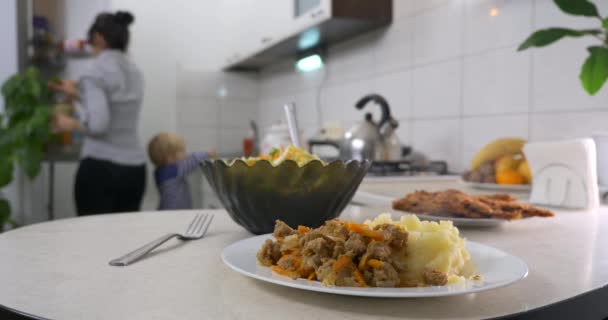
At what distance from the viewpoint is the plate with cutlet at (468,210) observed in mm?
838

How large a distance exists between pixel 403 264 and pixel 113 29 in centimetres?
238

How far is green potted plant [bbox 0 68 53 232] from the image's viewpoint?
2.96 metres

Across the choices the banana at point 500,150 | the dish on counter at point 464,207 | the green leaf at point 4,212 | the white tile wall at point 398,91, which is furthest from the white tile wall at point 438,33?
the green leaf at point 4,212

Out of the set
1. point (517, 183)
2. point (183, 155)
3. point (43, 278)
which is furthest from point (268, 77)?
point (43, 278)

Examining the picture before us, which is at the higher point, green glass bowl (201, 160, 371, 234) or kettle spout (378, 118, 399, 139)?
kettle spout (378, 118, 399, 139)

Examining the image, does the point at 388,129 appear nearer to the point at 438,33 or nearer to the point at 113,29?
the point at 438,33

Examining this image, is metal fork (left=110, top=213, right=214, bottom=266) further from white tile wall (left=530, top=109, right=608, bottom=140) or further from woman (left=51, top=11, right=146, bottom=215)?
woman (left=51, top=11, right=146, bottom=215)

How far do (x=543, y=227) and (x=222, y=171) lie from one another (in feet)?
1.86

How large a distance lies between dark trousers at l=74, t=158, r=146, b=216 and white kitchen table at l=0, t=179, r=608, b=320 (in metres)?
1.87

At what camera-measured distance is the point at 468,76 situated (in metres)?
1.88

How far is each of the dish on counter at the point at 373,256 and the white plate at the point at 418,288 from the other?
0.02 metres

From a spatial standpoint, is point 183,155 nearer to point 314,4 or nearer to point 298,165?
point 314,4

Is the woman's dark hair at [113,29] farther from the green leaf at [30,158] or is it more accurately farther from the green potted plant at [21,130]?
the green leaf at [30,158]

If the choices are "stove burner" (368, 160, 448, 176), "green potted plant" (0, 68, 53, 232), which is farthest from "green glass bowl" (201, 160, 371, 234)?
"green potted plant" (0, 68, 53, 232)
